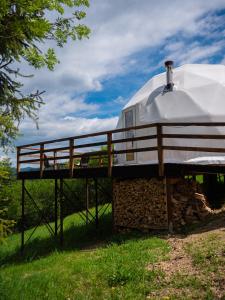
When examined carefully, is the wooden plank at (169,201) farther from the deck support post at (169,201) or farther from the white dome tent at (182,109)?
the white dome tent at (182,109)

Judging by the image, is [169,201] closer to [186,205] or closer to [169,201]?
[169,201]

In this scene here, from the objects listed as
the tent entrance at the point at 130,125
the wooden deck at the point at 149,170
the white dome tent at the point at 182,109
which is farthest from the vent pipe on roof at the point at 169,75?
the wooden deck at the point at 149,170

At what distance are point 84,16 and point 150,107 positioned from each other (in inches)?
249

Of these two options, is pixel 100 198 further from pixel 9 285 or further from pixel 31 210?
pixel 9 285

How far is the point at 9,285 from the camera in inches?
388

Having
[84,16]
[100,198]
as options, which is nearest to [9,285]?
[84,16]

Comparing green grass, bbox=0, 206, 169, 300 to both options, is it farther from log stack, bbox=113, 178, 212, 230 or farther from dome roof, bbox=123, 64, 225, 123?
dome roof, bbox=123, 64, 225, 123

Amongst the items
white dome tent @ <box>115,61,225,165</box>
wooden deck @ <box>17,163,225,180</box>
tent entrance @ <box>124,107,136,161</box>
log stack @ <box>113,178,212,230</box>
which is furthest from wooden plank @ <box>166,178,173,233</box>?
tent entrance @ <box>124,107,136,161</box>

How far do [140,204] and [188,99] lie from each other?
4.39 m

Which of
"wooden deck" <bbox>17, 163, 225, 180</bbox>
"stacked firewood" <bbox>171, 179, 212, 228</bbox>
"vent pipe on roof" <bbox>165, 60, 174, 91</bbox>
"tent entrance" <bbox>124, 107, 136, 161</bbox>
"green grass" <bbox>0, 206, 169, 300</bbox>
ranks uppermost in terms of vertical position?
"vent pipe on roof" <bbox>165, 60, 174, 91</bbox>

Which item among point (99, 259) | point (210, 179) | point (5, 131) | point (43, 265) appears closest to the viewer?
point (5, 131)

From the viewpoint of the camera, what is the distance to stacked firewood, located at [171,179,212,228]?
13.2 m

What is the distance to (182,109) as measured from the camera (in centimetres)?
1533

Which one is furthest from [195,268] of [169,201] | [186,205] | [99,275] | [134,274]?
[186,205]
